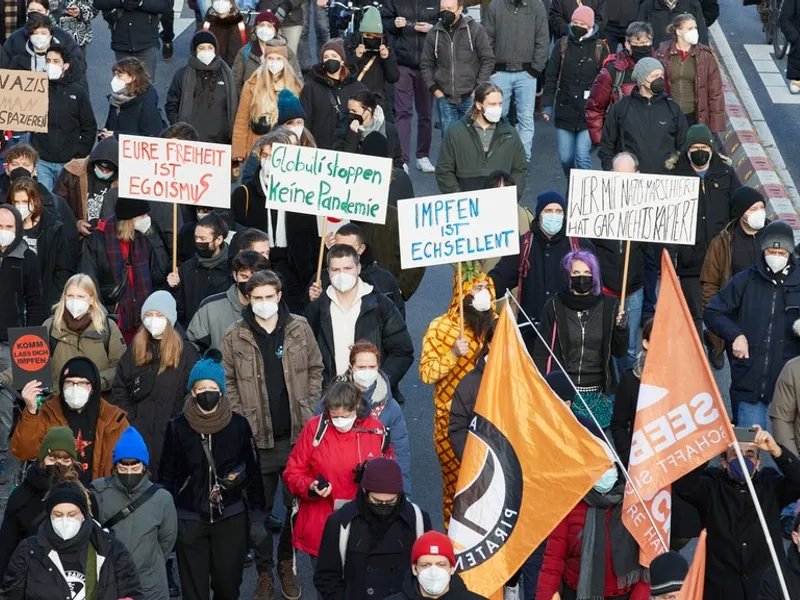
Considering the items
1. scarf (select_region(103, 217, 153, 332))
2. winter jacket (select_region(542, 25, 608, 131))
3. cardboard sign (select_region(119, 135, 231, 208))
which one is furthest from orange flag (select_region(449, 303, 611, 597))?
winter jacket (select_region(542, 25, 608, 131))

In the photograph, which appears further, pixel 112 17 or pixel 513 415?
pixel 112 17

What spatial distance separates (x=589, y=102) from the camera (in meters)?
16.5

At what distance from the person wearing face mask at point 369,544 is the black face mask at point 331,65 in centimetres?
667

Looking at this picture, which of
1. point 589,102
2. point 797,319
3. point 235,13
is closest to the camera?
point 797,319

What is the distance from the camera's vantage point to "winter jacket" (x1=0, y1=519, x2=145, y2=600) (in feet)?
32.3

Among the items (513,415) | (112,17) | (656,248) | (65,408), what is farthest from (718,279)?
(112,17)

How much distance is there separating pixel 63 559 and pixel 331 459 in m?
1.68

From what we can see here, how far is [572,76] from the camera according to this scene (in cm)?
1716

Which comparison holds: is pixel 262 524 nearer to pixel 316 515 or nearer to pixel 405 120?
pixel 316 515

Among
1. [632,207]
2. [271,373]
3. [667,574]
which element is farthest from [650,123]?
[667,574]

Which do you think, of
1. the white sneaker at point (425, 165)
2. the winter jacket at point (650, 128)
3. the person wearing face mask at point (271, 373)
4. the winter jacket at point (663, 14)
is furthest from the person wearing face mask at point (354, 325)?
the winter jacket at point (663, 14)

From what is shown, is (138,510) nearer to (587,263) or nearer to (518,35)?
(587,263)

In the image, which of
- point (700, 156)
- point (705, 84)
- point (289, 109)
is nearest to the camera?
point (289, 109)

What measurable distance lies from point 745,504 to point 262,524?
282 centimetres
